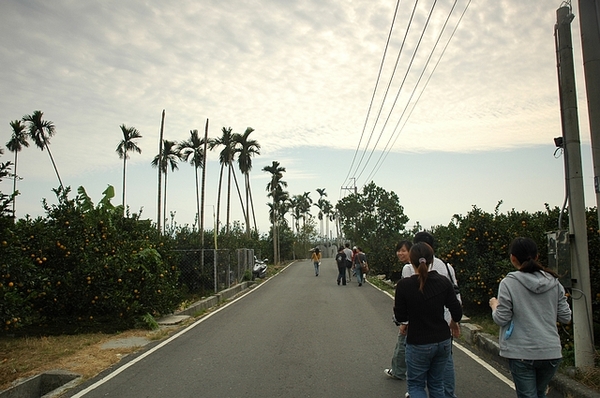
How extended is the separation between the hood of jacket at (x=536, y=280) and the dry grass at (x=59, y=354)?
5886 mm

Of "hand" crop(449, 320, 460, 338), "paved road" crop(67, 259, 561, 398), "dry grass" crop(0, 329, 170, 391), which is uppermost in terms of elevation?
"hand" crop(449, 320, 460, 338)

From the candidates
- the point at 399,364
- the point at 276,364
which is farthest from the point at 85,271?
the point at 399,364

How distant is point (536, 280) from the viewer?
412 cm

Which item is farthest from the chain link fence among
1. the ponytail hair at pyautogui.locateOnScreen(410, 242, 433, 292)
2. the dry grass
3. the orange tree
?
the ponytail hair at pyautogui.locateOnScreen(410, 242, 433, 292)

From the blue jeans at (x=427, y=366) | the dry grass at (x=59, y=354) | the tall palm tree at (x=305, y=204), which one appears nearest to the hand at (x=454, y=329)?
the blue jeans at (x=427, y=366)

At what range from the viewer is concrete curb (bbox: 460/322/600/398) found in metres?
5.66

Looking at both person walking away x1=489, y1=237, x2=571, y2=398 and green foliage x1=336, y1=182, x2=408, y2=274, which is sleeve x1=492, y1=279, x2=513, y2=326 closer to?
person walking away x1=489, y1=237, x2=571, y2=398

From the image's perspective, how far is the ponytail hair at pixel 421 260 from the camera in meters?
4.35

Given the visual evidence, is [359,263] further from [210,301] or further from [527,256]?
[527,256]

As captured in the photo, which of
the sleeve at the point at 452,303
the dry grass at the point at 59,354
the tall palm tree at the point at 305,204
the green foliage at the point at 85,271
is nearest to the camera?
the sleeve at the point at 452,303

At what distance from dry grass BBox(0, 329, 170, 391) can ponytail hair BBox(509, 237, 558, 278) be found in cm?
592

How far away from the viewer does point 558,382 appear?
6082 mm

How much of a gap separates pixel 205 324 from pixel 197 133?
1039 inches

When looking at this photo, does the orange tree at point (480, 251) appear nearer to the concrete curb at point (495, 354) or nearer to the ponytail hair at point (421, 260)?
the concrete curb at point (495, 354)
